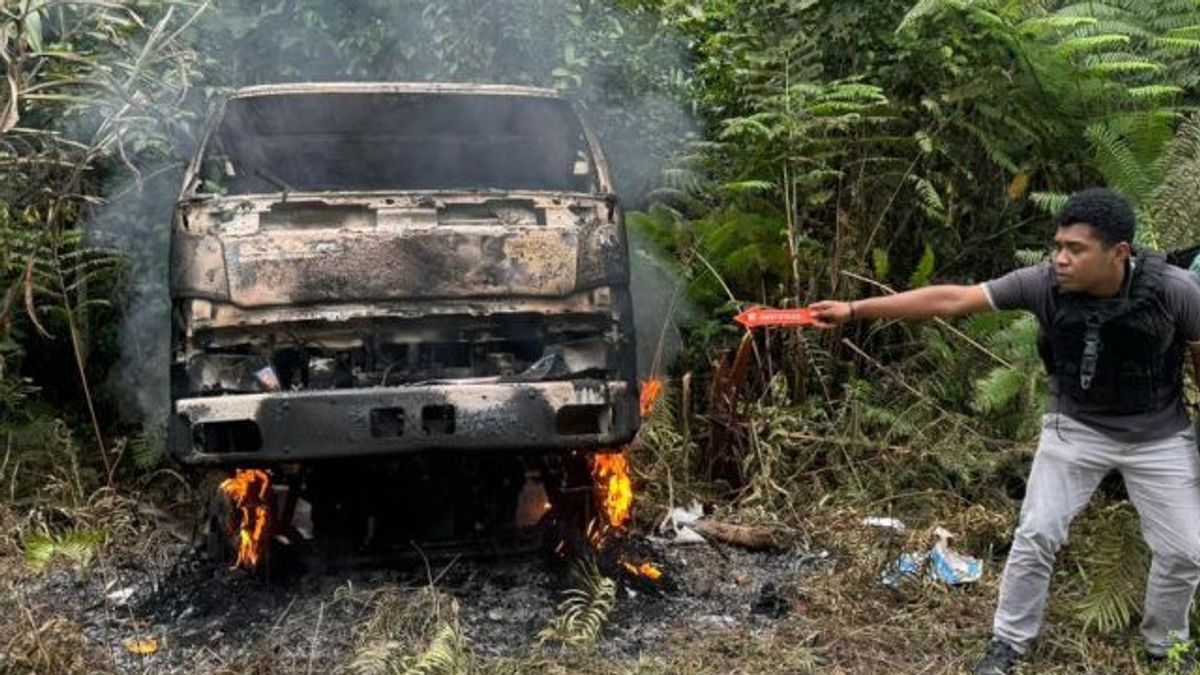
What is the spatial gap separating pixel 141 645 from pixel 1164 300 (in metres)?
3.72

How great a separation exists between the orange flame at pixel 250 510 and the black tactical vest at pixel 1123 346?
10.5 feet

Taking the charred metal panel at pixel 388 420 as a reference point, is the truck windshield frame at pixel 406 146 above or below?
above

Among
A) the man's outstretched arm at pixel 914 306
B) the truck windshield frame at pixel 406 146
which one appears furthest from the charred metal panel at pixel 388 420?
the truck windshield frame at pixel 406 146

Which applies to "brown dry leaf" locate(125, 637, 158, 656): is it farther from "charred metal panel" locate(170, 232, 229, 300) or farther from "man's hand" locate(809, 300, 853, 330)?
"man's hand" locate(809, 300, 853, 330)

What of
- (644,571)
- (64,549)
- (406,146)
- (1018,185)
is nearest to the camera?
(644,571)

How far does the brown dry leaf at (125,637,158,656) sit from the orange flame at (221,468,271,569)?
65cm

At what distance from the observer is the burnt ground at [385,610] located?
13.8ft

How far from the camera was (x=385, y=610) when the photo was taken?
4438mm

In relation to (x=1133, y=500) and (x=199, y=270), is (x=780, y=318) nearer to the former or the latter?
(x=1133, y=500)

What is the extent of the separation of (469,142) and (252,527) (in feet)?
7.16

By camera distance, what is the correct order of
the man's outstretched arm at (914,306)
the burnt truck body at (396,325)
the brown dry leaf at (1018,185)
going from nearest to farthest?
the man's outstretched arm at (914,306) < the burnt truck body at (396,325) < the brown dry leaf at (1018,185)

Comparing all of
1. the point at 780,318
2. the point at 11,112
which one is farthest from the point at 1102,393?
the point at 11,112

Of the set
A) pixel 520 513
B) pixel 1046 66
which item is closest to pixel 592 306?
pixel 520 513

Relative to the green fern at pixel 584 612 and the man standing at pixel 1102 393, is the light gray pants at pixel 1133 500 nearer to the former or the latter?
the man standing at pixel 1102 393
